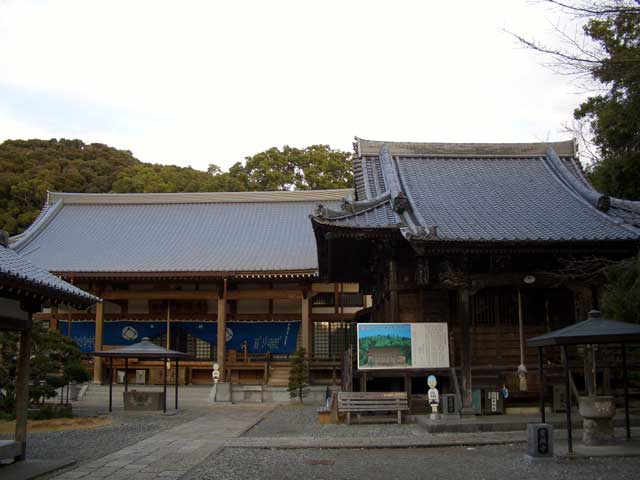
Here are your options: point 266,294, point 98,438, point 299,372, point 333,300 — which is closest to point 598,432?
point 98,438

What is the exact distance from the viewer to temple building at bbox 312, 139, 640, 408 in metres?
13.6

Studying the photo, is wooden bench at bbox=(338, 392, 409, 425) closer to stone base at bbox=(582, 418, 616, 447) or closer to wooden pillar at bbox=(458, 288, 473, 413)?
wooden pillar at bbox=(458, 288, 473, 413)

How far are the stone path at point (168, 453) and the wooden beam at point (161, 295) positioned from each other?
10.1 m

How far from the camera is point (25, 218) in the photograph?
43531 millimetres

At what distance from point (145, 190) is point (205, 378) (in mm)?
26846

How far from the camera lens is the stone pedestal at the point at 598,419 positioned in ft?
32.1

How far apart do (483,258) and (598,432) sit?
506 centimetres

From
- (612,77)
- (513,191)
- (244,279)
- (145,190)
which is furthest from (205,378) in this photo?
(145,190)

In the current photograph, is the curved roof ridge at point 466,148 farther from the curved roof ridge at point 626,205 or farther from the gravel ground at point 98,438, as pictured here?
the gravel ground at point 98,438

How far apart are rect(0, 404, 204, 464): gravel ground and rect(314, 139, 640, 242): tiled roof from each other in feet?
19.5

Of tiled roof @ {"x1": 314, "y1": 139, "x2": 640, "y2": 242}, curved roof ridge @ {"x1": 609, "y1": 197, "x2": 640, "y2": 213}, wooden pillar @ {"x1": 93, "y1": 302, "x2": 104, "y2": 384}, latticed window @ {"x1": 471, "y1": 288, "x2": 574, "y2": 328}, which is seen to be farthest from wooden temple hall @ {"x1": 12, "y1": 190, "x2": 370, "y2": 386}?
curved roof ridge @ {"x1": 609, "y1": 197, "x2": 640, "y2": 213}

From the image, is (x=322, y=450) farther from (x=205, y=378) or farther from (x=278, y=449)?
(x=205, y=378)

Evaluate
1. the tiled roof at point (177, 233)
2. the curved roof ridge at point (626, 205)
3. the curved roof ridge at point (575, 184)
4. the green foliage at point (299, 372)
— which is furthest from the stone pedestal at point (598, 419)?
the tiled roof at point (177, 233)

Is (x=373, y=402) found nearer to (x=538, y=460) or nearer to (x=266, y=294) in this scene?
(x=538, y=460)
